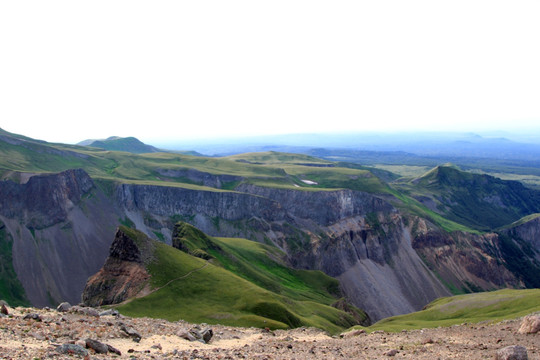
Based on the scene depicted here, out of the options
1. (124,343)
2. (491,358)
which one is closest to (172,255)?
(124,343)

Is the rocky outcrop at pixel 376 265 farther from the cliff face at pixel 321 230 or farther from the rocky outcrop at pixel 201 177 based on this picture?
the rocky outcrop at pixel 201 177

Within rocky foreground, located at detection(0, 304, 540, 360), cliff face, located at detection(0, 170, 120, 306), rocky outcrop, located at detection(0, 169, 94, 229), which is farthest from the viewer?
rocky outcrop, located at detection(0, 169, 94, 229)

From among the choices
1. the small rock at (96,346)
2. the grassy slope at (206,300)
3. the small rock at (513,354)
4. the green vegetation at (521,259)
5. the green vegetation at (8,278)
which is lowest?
the green vegetation at (521,259)

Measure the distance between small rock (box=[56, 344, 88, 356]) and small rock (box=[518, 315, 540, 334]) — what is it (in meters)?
32.3

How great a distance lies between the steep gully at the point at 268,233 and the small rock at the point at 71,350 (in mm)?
98214

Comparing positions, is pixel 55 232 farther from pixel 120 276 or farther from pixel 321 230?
pixel 321 230

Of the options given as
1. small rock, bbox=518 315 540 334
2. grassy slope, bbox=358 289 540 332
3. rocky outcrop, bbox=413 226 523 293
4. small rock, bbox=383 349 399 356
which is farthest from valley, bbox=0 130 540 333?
small rock, bbox=518 315 540 334

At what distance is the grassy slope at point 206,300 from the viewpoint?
54.2 m

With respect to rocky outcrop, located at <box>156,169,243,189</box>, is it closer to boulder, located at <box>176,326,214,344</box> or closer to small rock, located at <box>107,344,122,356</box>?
boulder, located at <box>176,326,214,344</box>

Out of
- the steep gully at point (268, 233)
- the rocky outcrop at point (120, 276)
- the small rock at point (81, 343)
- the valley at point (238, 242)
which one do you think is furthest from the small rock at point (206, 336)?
the steep gully at point (268, 233)

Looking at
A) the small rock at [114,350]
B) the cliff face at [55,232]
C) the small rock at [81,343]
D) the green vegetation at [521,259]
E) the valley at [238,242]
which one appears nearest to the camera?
the small rock at [81,343]

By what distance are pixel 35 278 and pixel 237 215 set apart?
6914 centimetres

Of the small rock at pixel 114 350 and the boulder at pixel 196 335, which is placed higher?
the small rock at pixel 114 350

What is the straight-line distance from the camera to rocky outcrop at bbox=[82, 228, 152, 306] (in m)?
58.9
